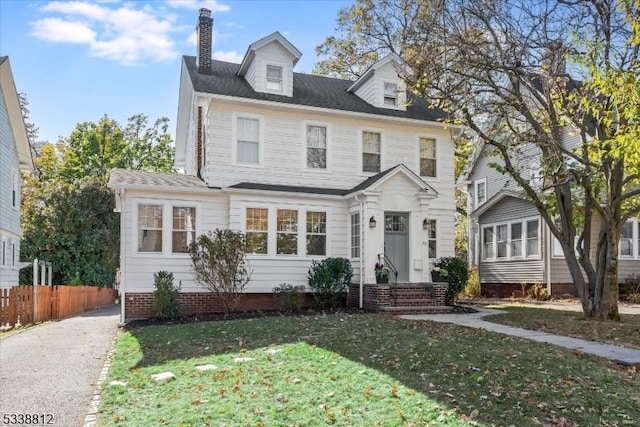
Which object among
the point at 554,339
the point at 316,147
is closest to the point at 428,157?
the point at 316,147

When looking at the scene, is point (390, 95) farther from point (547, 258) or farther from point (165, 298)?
point (165, 298)

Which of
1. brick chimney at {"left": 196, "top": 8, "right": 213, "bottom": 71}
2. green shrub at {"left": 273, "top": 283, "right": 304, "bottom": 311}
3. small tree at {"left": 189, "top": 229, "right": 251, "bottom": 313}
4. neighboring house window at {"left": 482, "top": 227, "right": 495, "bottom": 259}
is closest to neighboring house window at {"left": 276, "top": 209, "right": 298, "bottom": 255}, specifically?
green shrub at {"left": 273, "top": 283, "right": 304, "bottom": 311}

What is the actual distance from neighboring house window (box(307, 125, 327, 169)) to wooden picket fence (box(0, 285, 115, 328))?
9.26 m

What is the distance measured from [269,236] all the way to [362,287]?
3.06 m

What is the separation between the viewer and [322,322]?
40.4ft

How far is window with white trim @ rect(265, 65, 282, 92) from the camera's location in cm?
1781

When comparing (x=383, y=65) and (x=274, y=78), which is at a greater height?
(x=383, y=65)

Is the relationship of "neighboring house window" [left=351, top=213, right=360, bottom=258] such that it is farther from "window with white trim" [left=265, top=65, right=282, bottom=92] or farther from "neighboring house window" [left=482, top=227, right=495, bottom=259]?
"neighboring house window" [left=482, top=227, right=495, bottom=259]

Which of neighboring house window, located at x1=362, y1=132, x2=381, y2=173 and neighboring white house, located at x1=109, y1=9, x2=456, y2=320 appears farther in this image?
neighboring house window, located at x1=362, y1=132, x2=381, y2=173

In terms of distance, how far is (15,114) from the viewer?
73.4ft

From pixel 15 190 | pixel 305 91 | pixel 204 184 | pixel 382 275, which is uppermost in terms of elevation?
pixel 305 91

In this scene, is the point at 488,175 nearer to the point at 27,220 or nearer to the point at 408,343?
→ the point at 408,343

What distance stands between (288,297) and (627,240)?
14.2 meters

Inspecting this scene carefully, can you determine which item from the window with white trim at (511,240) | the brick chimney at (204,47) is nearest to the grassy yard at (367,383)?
the brick chimney at (204,47)
